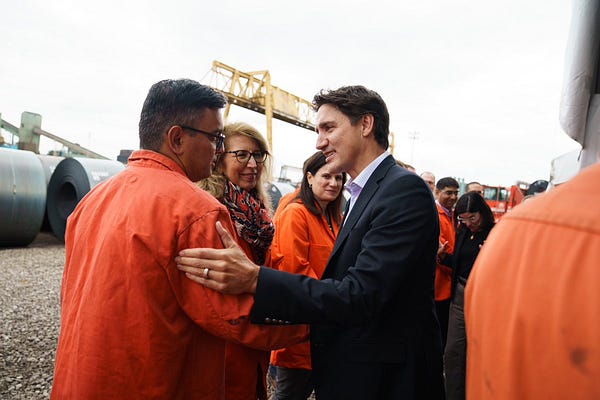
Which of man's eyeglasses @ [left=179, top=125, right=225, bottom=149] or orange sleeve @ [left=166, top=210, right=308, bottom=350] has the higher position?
man's eyeglasses @ [left=179, top=125, right=225, bottom=149]

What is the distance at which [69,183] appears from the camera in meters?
10.5

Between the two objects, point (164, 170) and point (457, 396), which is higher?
point (164, 170)

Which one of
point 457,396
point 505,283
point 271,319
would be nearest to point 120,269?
point 271,319

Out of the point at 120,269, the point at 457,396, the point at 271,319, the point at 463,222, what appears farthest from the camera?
the point at 463,222

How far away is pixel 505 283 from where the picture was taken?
54 centimetres

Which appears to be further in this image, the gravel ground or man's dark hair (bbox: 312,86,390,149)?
the gravel ground

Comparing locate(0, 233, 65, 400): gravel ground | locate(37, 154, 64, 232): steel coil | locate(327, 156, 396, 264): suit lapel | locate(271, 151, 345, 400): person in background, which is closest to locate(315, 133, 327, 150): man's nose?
locate(327, 156, 396, 264): suit lapel

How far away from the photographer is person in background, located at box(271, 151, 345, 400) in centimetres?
260

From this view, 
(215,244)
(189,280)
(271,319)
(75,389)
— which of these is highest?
(215,244)

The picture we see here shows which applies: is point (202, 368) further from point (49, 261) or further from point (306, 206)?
point (49, 261)

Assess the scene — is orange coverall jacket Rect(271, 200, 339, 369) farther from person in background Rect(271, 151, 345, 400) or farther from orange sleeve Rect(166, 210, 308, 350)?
orange sleeve Rect(166, 210, 308, 350)

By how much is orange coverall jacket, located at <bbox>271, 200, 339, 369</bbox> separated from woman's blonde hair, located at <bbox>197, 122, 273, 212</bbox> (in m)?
0.20

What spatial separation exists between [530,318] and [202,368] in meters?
1.24

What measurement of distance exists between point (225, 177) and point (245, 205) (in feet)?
0.93
